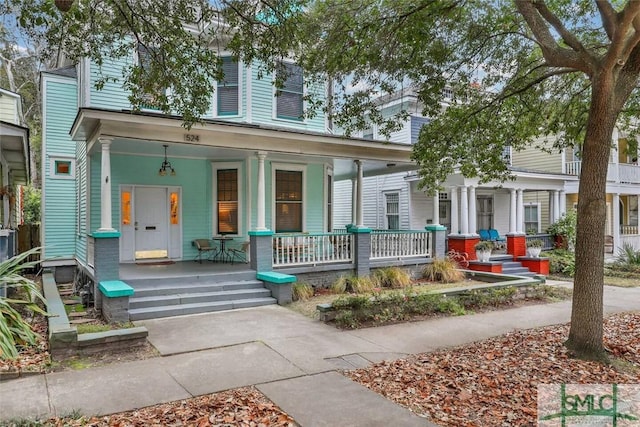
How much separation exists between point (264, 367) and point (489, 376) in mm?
2608

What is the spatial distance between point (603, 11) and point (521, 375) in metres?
4.90

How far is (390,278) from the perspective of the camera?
11.2 m

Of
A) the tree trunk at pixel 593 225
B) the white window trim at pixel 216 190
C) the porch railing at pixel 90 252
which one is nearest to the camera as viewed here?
the tree trunk at pixel 593 225

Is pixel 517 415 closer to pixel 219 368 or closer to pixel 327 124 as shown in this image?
pixel 219 368

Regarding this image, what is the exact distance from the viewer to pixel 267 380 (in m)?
4.71

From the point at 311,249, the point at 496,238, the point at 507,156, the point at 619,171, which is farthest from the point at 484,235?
the point at 507,156

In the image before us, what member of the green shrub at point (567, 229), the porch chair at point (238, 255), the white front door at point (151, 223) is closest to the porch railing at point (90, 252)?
the white front door at point (151, 223)

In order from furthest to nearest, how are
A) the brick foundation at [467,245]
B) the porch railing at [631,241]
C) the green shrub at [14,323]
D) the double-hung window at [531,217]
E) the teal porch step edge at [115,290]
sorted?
the double-hung window at [531,217], the porch railing at [631,241], the brick foundation at [467,245], the teal porch step edge at [115,290], the green shrub at [14,323]

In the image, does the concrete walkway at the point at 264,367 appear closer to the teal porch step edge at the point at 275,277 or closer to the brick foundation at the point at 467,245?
the teal porch step edge at the point at 275,277

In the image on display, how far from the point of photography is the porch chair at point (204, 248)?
36.7 ft

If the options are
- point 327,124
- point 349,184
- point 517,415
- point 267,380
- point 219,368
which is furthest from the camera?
point 349,184

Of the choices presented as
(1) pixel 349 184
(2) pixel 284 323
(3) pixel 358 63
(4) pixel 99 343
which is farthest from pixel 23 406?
(1) pixel 349 184

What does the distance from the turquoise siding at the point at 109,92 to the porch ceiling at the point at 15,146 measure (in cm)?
200

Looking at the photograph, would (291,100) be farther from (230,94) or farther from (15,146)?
(15,146)
